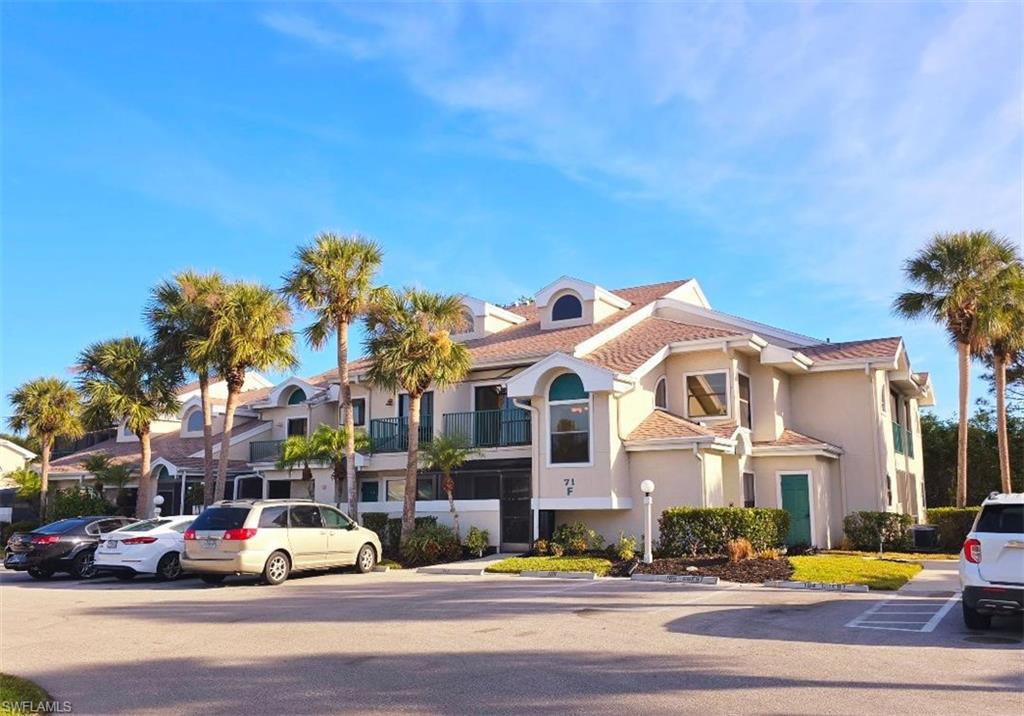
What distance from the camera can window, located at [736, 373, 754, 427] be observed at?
24844 millimetres

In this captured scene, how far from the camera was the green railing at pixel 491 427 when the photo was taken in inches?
987

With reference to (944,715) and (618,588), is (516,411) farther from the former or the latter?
(944,715)

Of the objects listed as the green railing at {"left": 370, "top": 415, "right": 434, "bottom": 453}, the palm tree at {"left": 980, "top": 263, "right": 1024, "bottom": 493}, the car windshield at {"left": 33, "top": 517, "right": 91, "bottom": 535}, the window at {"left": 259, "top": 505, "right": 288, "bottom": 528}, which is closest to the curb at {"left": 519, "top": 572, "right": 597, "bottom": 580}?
the window at {"left": 259, "top": 505, "right": 288, "bottom": 528}

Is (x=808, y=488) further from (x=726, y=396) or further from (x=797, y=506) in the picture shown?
(x=726, y=396)

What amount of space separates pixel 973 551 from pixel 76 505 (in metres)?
31.1

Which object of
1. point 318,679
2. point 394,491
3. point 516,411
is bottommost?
point 318,679

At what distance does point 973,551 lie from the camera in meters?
10.1

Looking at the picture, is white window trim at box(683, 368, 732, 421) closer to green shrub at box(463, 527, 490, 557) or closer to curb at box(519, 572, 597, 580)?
green shrub at box(463, 527, 490, 557)

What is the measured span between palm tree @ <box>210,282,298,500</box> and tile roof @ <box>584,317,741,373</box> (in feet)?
33.0

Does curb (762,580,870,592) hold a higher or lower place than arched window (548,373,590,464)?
lower

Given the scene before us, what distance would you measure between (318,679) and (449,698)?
5.06 ft

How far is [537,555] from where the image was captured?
71.1 ft

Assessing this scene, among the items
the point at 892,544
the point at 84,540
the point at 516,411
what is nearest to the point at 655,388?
the point at 516,411

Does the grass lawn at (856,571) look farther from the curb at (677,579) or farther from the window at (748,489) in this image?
the window at (748,489)
